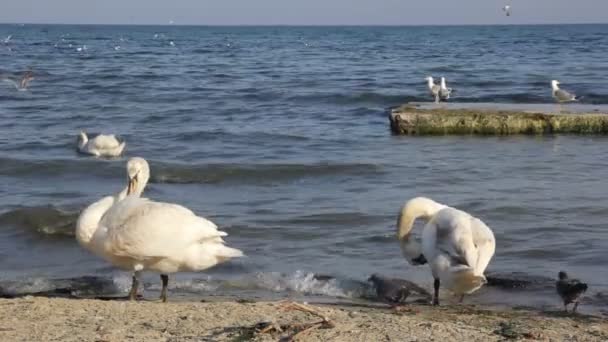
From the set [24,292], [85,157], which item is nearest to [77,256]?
[24,292]

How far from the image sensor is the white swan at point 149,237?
7039mm

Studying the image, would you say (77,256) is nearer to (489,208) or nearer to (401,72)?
(489,208)

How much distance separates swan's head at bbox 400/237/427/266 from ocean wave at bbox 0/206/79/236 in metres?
4.00

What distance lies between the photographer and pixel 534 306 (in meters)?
7.69

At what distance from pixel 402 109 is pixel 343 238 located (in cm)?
802

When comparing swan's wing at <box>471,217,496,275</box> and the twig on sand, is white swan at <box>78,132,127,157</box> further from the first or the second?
the twig on sand

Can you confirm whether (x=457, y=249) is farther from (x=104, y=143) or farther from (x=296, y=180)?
(x=104, y=143)

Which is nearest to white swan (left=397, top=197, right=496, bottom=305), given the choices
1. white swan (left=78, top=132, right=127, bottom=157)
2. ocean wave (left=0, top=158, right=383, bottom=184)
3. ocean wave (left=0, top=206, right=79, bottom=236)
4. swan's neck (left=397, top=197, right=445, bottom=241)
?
swan's neck (left=397, top=197, right=445, bottom=241)

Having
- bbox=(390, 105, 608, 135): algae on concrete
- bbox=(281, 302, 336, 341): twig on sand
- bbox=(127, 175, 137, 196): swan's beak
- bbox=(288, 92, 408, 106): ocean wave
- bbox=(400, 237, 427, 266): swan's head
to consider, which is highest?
bbox=(127, 175, 137, 196): swan's beak

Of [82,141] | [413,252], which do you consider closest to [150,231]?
[413,252]

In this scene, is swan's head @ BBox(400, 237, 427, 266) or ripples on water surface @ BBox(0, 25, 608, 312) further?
ripples on water surface @ BBox(0, 25, 608, 312)

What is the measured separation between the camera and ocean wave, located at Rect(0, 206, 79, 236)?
10594 millimetres

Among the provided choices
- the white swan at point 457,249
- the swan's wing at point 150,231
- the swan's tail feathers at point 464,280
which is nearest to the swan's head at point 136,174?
the swan's wing at point 150,231

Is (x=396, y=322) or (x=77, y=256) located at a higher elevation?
(x=396, y=322)
